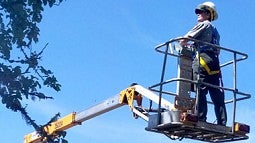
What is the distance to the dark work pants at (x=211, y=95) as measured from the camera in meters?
8.46

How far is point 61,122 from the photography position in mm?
14891

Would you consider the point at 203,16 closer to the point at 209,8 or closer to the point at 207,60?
the point at 209,8

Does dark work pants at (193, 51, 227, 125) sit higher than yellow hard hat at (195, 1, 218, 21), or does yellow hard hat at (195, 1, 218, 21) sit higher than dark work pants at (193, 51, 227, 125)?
yellow hard hat at (195, 1, 218, 21)

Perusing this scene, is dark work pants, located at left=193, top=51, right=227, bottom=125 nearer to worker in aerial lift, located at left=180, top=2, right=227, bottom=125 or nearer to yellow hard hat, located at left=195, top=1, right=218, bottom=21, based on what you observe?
worker in aerial lift, located at left=180, top=2, right=227, bottom=125

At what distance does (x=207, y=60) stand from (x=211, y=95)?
647mm

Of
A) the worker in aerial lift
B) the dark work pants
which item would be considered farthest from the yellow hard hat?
the dark work pants

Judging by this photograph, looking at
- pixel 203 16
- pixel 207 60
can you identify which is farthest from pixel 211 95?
pixel 203 16

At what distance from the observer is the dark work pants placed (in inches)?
333

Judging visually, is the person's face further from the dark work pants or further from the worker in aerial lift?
the dark work pants

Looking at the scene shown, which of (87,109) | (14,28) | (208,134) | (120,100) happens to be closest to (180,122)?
(208,134)

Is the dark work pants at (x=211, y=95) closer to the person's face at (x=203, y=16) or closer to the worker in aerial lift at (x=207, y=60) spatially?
the worker in aerial lift at (x=207, y=60)

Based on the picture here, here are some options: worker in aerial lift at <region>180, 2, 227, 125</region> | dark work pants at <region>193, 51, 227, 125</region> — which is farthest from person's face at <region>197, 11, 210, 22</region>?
dark work pants at <region>193, 51, 227, 125</region>

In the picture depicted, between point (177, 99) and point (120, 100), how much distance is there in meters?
3.52

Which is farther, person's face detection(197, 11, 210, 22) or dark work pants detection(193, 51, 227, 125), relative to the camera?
person's face detection(197, 11, 210, 22)
